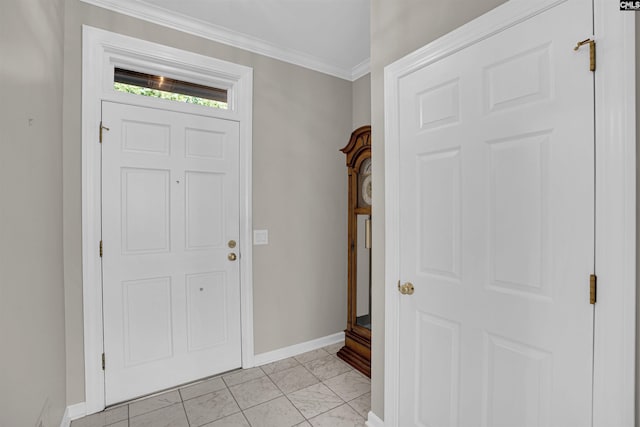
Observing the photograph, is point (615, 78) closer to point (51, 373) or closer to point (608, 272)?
point (608, 272)

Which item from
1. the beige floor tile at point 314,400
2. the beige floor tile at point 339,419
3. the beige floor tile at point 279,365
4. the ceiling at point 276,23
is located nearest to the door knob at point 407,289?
the beige floor tile at point 339,419

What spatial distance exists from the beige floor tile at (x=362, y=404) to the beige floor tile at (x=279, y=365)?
0.68m

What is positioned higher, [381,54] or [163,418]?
[381,54]

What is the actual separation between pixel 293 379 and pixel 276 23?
2.71 m

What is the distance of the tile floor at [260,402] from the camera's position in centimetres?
188

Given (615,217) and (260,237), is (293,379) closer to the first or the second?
(260,237)

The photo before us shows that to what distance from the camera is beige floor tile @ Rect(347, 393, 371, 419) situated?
Answer: 6.46ft

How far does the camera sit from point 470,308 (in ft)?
4.25

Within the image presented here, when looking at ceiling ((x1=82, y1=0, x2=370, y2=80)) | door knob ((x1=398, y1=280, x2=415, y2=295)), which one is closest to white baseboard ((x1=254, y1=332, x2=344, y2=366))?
door knob ((x1=398, y1=280, x2=415, y2=295))

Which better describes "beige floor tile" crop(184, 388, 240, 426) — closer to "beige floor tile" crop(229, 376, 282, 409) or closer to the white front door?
"beige floor tile" crop(229, 376, 282, 409)

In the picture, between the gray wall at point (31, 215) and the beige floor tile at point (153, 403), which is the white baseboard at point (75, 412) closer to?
the gray wall at point (31, 215)

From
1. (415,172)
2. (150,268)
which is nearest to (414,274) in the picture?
(415,172)

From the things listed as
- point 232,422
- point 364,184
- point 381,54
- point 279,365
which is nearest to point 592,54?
point 381,54

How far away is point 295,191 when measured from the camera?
9.21ft
